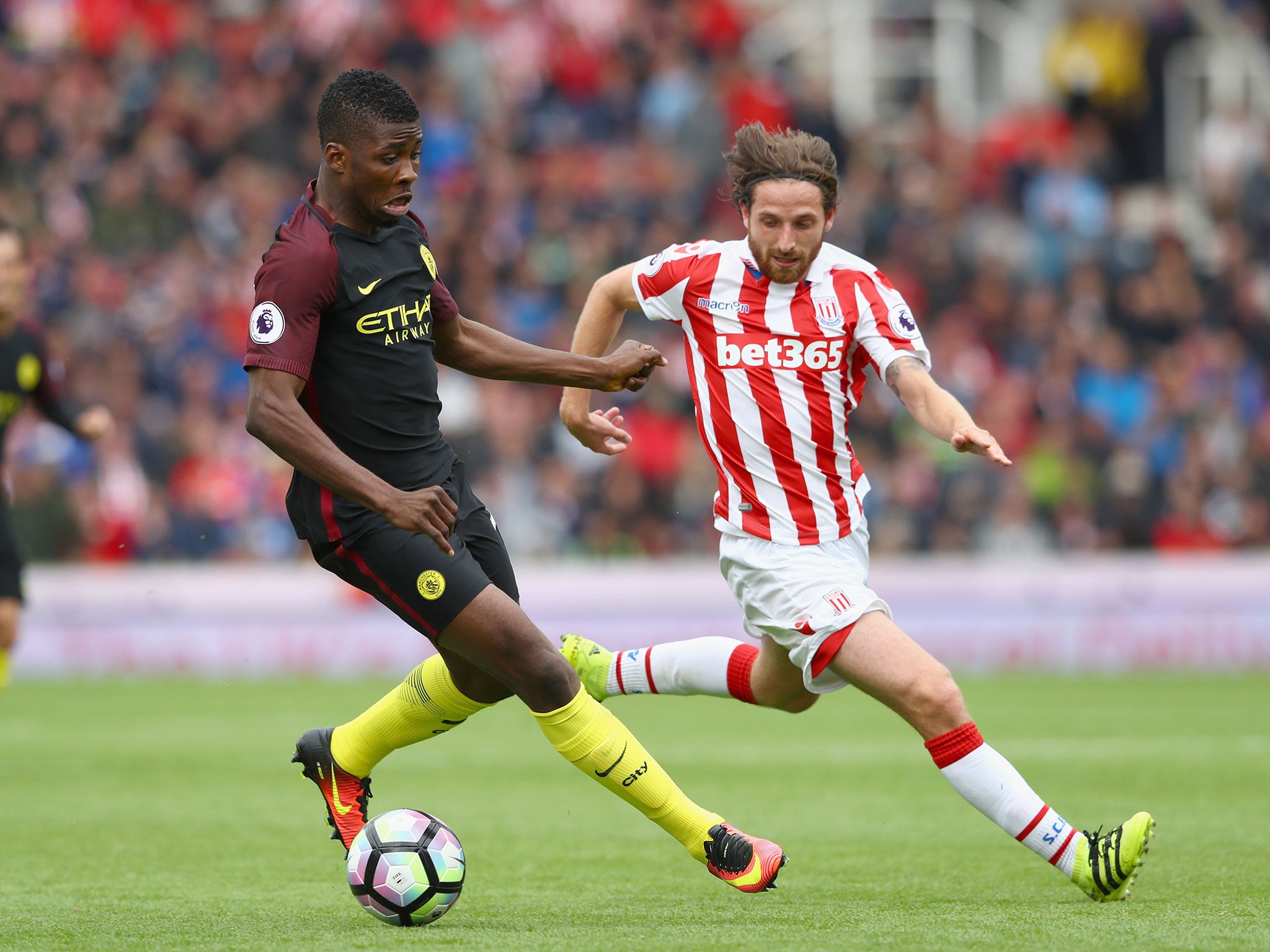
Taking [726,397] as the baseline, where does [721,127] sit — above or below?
above

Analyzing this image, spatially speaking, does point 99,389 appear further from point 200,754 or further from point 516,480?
point 200,754

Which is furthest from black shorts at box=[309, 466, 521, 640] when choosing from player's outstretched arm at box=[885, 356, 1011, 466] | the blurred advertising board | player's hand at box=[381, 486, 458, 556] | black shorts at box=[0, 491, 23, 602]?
the blurred advertising board

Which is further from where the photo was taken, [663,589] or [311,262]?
[663,589]

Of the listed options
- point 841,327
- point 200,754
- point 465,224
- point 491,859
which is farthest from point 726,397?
point 465,224

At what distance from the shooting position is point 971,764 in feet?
18.3

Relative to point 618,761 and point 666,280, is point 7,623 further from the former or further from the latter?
point 618,761

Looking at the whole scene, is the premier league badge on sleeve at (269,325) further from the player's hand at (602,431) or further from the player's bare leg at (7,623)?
the player's bare leg at (7,623)

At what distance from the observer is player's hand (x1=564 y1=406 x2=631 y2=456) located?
6.04m

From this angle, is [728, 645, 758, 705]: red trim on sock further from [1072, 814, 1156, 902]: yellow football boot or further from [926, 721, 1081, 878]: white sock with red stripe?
[1072, 814, 1156, 902]: yellow football boot

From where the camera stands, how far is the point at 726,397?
245 inches

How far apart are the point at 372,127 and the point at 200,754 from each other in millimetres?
5986

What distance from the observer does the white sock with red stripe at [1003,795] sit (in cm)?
552

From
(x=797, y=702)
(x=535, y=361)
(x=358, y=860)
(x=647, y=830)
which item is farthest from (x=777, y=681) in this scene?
(x=358, y=860)

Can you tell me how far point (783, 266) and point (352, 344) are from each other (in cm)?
155
